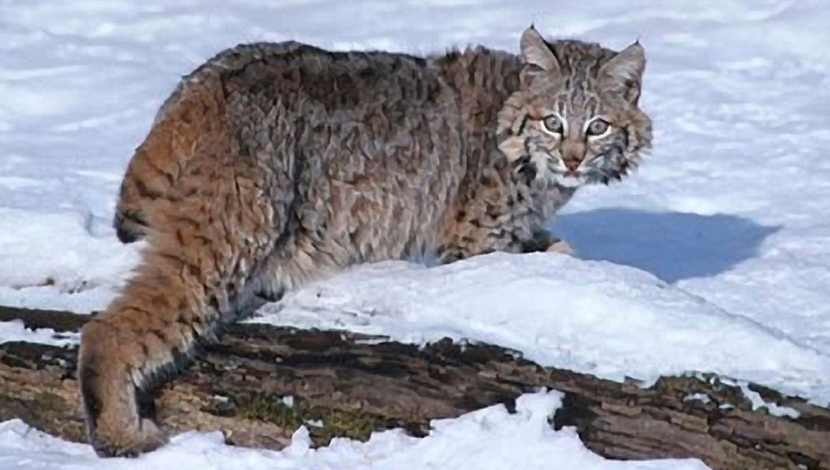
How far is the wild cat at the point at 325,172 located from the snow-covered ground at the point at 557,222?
0.61ft

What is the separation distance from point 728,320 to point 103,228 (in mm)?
2669

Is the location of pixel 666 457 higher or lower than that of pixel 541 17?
lower

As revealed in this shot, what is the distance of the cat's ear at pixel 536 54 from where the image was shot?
20.1 feet

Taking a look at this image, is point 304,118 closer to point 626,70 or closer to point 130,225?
point 130,225

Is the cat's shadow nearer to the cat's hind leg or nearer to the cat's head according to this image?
the cat's head

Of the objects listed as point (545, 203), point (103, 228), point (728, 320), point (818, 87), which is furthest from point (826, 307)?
point (818, 87)

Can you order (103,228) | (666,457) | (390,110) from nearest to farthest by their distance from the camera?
(666,457), (390,110), (103,228)

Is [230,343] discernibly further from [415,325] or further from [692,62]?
[692,62]

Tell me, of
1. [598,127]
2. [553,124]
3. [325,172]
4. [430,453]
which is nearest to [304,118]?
[325,172]

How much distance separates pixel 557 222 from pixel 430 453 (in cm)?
338

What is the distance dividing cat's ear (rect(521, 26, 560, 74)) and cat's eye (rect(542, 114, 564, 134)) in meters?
0.16

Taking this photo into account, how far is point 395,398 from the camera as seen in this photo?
489 cm

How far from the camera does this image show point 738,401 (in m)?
4.78

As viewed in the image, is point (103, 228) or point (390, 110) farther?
point (103, 228)
